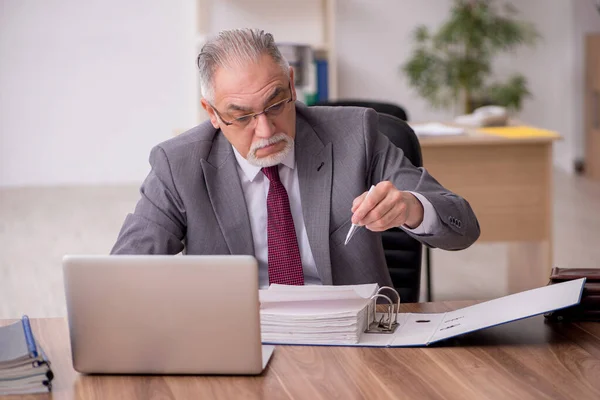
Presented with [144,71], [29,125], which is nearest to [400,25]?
[144,71]

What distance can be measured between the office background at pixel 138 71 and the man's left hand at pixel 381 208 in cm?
519

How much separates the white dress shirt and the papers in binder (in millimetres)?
384

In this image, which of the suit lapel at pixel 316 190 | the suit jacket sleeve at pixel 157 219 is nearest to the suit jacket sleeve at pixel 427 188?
the suit lapel at pixel 316 190

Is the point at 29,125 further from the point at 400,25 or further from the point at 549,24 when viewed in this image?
the point at 549,24

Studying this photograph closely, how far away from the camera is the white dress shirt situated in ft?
6.34

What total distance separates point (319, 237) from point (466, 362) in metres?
0.56

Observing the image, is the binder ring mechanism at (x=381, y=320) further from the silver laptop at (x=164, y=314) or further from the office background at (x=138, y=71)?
the office background at (x=138, y=71)

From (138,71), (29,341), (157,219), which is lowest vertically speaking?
(29,341)

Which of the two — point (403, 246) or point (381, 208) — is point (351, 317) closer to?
point (381, 208)

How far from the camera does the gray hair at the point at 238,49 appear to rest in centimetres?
181

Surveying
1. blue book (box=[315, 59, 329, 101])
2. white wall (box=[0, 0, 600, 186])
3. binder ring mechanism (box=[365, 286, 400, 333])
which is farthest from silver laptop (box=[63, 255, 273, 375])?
white wall (box=[0, 0, 600, 186])

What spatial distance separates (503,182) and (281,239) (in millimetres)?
2127

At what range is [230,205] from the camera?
6.28ft

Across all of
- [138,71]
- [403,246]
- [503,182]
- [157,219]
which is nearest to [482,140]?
[503,182]
